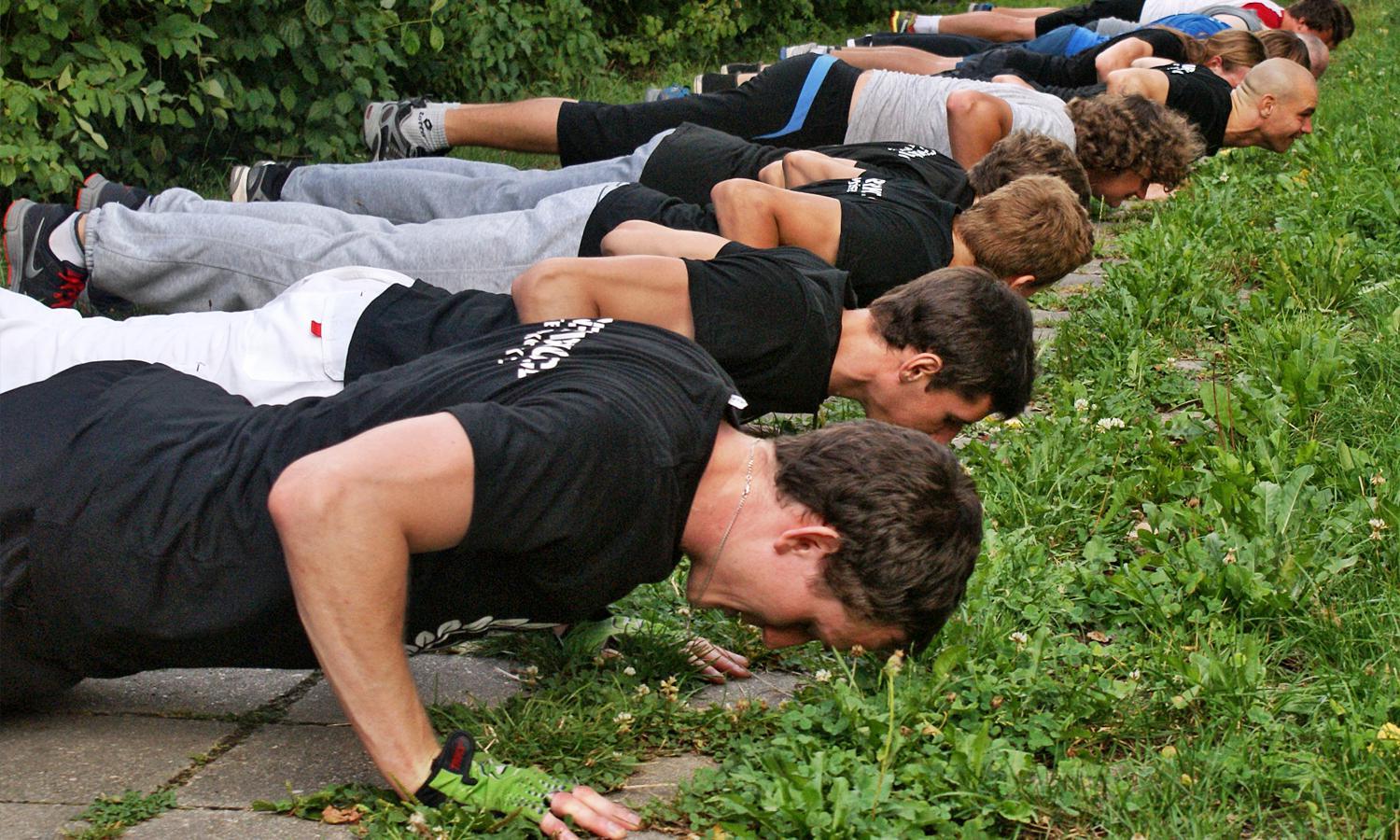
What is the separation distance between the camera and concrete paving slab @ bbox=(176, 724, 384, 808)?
2.48m

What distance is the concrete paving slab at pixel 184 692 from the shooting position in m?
2.83

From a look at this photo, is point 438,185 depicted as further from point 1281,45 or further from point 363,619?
point 1281,45

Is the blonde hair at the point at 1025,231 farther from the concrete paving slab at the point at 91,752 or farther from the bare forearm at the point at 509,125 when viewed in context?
the concrete paving slab at the point at 91,752

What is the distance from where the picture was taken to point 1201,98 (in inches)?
286

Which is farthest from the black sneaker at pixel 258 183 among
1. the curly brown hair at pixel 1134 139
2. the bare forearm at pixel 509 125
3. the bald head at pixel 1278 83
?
the bald head at pixel 1278 83

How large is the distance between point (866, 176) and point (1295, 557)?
2016mm

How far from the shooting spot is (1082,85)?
27.3 ft

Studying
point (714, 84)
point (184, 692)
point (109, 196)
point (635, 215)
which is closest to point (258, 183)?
point (109, 196)

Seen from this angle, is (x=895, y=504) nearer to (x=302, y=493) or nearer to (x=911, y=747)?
(x=911, y=747)

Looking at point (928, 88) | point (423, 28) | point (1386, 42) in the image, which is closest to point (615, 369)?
point (928, 88)

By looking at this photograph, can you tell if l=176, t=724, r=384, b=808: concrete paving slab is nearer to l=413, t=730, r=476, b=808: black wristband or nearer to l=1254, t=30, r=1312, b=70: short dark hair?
l=413, t=730, r=476, b=808: black wristband

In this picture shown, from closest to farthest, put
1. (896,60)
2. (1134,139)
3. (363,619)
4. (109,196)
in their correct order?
1. (363,619)
2. (109,196)
3. (1134,139)
4. (896,60)

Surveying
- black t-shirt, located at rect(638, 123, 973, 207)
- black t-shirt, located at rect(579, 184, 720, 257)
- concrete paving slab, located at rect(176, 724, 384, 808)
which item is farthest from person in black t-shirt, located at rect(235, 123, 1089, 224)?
concrete paving slab, located at rect(176, 724, 384, 808)

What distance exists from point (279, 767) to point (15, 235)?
2820 millimetres
